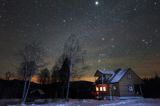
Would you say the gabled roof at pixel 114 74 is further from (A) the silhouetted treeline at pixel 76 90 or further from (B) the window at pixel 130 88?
(A) the silhouetted treeline at pixel 76 90

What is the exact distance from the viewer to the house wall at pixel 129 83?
54.5m

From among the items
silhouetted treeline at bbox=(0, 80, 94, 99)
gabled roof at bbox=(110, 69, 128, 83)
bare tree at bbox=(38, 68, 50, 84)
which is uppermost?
bare tree at bbox=(38, 68, 50, 84)

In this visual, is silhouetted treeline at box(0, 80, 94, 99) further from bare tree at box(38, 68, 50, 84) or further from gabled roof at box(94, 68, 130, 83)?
bare tree at box(38, 68, 50, 84)

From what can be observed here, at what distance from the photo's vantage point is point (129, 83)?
55.9m

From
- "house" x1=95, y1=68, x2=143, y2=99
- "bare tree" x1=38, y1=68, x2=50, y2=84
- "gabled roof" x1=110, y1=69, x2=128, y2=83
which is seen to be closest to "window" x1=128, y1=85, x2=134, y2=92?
"house" x1=95, y1=68, x2=143, y2=99

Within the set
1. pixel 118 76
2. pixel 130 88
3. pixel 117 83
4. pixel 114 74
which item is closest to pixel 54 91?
pixel 114 74

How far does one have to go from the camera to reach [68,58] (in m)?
44.2

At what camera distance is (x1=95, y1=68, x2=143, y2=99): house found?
54.3 m

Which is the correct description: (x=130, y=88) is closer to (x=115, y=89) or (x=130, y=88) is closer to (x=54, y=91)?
(x=115, y=89)

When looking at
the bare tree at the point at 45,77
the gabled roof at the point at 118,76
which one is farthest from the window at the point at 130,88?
the bare tree at the point at 45,77

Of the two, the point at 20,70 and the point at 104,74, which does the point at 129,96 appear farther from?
the point at 20,70

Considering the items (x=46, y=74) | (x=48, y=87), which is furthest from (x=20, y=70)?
(x=46, y=74)

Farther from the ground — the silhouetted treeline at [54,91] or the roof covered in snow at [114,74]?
the roof covered in snow at [114,74]

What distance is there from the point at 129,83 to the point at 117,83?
12.0 feet
